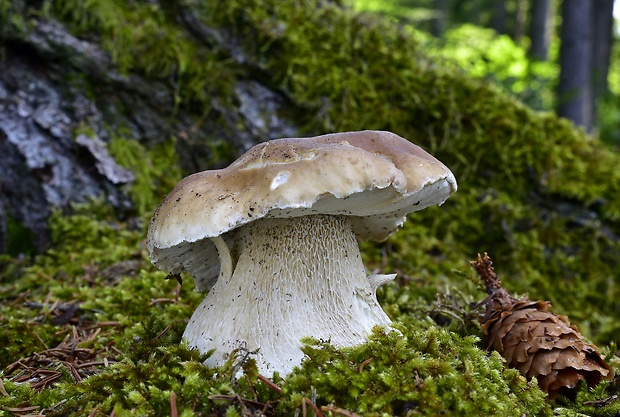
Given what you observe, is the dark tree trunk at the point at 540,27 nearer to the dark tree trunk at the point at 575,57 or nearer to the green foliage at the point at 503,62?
the green foliage at the point at 503,62

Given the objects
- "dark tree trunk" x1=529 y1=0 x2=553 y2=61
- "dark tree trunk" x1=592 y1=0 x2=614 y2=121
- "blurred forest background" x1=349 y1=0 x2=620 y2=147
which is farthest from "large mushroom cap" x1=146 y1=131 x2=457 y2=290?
"dark tree trunk" x1=592 y1=0 x2=614 y2=121

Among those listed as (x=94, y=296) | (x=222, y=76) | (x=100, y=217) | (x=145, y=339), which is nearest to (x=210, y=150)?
(x=222, y=76)

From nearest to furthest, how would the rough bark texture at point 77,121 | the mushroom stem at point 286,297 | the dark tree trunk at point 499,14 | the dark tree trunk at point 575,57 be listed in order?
the mushroom stem at point 286,297 → the rough bark texture at point 77,121 → the dark tree trunk at point 575,57 → the dark tree trunk at point 499,14

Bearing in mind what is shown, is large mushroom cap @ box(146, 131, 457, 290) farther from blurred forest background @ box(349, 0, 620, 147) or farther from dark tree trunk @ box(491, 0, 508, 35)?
dark tree trunk @ box(491, 0, 508, 35)

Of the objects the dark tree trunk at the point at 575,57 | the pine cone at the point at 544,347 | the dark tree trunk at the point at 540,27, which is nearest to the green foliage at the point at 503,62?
the dark tree trunk at the point at 575,57

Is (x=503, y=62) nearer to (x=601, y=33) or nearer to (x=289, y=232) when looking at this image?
(x=601, y=33)

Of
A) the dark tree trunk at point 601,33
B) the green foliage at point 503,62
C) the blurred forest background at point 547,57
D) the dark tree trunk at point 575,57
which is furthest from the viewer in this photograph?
the dark tree trunk at point 601,33

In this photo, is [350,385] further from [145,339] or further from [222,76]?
[222,76]
